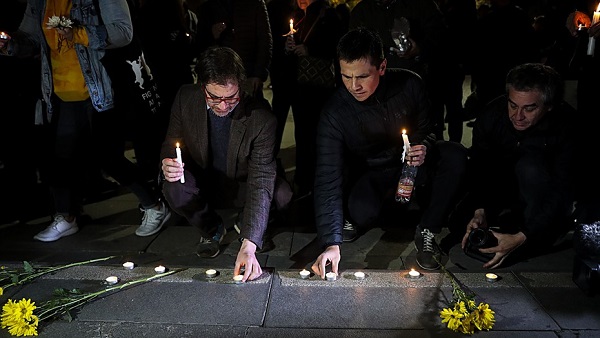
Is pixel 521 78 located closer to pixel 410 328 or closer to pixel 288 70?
pixel 410 328

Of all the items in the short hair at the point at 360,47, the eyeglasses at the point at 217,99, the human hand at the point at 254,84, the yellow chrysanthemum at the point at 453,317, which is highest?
the short hair at the point at 360,47

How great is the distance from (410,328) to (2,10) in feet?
13.2

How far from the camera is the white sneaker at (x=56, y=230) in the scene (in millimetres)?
4270

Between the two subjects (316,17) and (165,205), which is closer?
(165,205)

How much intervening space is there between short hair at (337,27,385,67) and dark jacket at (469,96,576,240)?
969 millimetres

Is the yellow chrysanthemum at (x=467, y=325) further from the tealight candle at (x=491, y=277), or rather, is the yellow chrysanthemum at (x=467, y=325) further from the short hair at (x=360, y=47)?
the short hair at (x=360, y=47)

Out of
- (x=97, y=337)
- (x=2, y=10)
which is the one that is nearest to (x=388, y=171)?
(x=97, y=337)

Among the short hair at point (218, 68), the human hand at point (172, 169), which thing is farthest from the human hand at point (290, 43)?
the human hand at point (172, 169)

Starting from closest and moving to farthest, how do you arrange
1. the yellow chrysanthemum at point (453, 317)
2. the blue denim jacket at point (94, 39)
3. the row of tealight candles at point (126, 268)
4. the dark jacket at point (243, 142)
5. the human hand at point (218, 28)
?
the yellow chrysanthemum at point (453, 317) < the row of tealight candles at point (126, 268) < the dark jacket at point (243, 142) < the blue denim jacket at point (94, 39) < the human hand at point (218, 28)

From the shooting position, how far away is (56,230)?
4.30 meters

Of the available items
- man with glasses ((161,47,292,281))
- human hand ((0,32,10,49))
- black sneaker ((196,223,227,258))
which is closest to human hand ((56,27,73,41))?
human hand ((0,32,10,49))

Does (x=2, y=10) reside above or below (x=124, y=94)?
above

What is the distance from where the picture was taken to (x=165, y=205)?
4633mm

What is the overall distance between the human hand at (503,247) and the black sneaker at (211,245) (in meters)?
1.74
